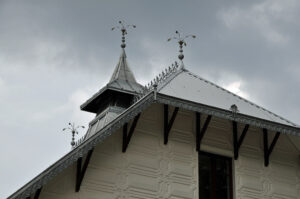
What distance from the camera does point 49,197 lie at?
1820cm

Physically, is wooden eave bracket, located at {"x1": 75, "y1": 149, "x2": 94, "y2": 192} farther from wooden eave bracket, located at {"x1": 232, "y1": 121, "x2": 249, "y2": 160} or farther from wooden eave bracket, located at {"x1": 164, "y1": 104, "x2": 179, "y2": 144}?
wooden eave bracket, located at {"x1": 232, "y1": 121, "x2": 249, "y2": 160}

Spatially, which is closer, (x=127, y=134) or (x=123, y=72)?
(x=127, y=134)

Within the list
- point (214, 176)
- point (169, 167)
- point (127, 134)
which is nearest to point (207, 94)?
point (214, 176)

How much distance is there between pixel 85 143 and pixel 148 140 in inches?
89.8

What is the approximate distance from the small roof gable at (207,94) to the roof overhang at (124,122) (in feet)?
0.94

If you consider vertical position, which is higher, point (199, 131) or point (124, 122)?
point (199, 131)

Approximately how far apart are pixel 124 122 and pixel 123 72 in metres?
7.90

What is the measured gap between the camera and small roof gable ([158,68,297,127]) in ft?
66.5

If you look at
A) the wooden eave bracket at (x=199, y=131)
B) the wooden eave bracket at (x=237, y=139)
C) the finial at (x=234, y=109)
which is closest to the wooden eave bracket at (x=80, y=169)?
the wooden eave bracket at (x=199, y=131)

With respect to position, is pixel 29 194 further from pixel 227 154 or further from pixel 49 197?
Result: pixel 227 154

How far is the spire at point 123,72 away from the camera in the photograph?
1033 inches

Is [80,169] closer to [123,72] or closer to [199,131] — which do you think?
[199,131]

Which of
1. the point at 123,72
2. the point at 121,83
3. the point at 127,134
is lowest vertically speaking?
the point at 127,134

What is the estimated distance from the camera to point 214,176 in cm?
2025
